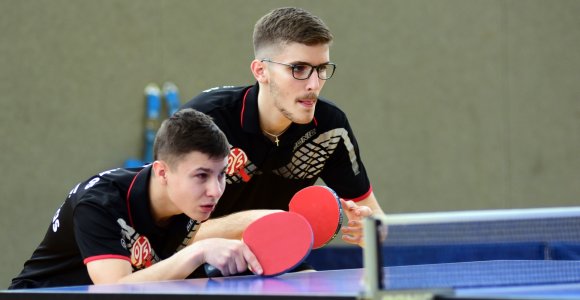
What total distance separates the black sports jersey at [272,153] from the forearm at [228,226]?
11.3 inches

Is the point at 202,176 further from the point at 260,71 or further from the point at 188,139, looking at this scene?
the point at 260,71

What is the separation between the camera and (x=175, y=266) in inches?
108

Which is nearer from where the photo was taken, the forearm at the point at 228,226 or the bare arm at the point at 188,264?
the bare arm at the point at 188,264

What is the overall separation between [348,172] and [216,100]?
74cm

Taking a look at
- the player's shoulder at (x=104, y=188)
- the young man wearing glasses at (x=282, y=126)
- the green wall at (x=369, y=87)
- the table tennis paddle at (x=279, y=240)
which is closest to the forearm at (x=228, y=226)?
the young man wearing glasses at (x=282, y=126)

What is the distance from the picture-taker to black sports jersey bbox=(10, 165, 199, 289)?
286 cm

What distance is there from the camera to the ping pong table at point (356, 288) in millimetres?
1944

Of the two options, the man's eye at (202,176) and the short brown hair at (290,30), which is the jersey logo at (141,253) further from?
the short brown hair at (290,30)

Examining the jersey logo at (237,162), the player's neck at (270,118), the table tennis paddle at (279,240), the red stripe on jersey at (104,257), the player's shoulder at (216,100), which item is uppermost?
the player's shoulder at (216,100)

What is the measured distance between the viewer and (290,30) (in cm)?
370

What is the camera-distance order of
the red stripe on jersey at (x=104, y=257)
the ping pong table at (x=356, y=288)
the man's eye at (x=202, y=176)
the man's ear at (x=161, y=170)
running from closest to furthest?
the ping pong table at (x=356, y=288), the red stripe on jersey at (x=104, y=257), the man's eye at (x=202, y=176), the man's ear at (x=161, y=170)

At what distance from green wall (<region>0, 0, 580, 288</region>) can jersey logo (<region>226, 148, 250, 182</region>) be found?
2.84 meters

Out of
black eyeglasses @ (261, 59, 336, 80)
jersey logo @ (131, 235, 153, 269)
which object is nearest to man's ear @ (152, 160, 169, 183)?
jersey logo @ (131, 235, 153, 269)

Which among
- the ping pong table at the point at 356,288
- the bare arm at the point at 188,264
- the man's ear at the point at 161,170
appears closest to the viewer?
the ping pong table at the point at 356,288
